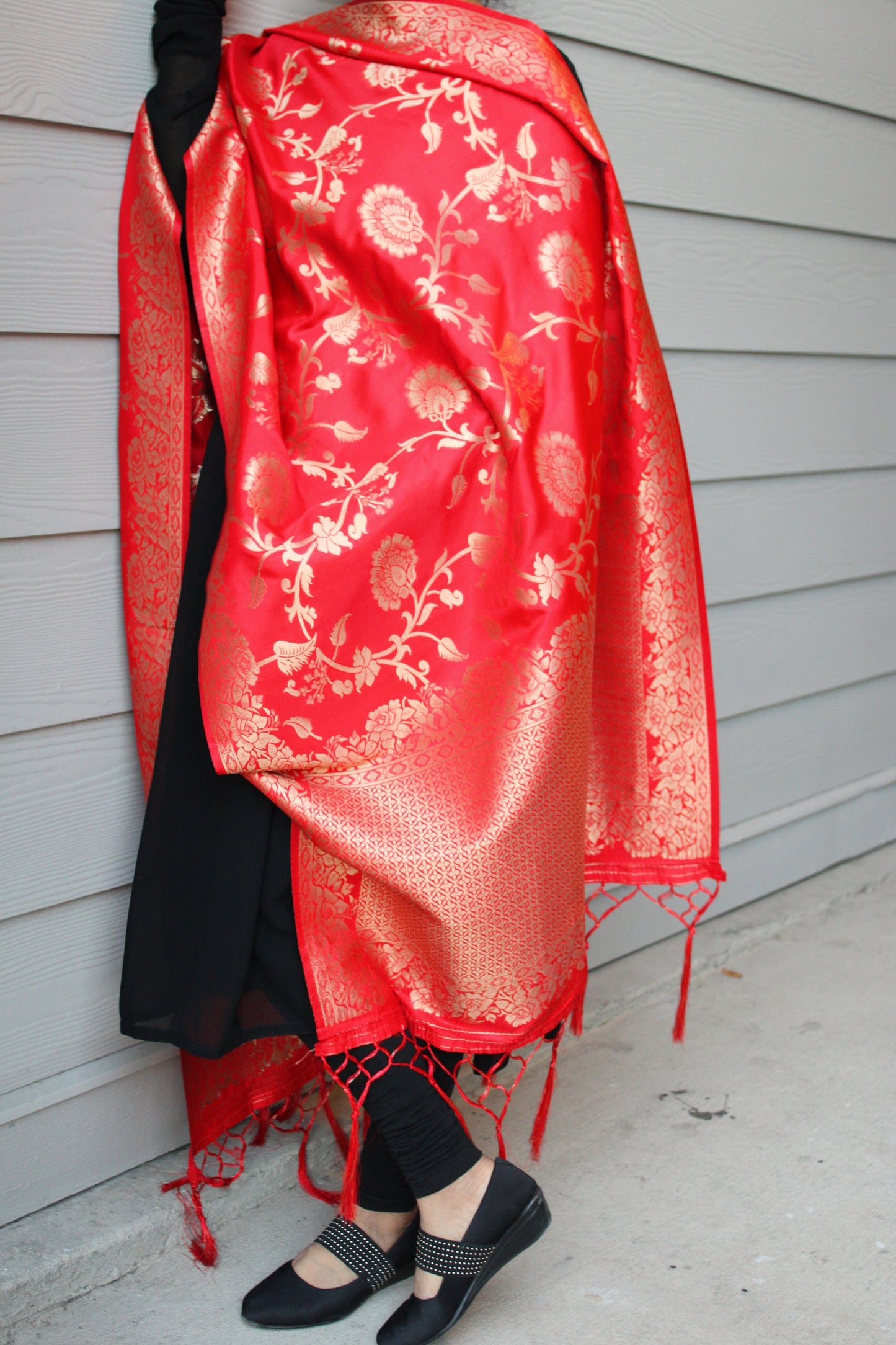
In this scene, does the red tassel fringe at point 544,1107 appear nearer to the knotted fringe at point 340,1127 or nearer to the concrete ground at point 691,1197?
the knotted fringe at point 340,1127

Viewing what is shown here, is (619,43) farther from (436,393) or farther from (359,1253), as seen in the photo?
(359,1253)

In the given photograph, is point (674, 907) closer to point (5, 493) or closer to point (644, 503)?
point (644, 503)

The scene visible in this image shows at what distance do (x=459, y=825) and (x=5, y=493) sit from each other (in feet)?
2.01

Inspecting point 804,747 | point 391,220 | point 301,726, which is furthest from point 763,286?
point 301,726

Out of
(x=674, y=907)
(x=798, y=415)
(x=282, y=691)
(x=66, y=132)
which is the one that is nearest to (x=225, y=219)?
(x=66, y=132)

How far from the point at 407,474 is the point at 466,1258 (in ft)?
2.80

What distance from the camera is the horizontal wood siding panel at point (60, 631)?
1.29 metres

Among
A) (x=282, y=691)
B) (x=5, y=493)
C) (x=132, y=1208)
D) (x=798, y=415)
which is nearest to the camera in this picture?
(x=282, y=691)

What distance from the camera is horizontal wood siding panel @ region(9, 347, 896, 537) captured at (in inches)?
49.6

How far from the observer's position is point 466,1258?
127 cm

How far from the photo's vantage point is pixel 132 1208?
56.8 inches

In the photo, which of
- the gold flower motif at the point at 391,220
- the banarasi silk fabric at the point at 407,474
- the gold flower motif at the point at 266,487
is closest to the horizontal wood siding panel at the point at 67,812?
the banarasi silk fabric at the point at 407,474

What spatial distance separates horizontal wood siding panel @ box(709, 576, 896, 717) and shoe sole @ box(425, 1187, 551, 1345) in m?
1.09

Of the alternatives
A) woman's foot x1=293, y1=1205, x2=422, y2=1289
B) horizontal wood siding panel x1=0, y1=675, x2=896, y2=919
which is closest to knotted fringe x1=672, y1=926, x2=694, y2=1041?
woman's foot x1=293, y1=1205, x2=422, y2=1289
